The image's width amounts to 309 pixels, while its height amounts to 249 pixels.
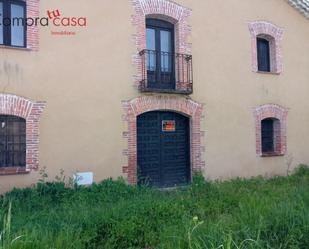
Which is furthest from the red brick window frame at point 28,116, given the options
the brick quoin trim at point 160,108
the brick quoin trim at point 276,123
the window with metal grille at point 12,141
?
the brick quoin trim at point 276,123

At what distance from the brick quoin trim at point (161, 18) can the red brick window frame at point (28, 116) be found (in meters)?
2.83

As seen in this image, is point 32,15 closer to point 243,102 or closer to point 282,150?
point 243,102

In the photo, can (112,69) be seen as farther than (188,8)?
No

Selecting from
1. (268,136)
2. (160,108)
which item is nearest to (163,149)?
(160,108)

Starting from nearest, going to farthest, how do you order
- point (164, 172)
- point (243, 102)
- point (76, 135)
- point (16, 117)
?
point (16, 117) → point (76, 135) → point (164, 172) → point (243, 102)

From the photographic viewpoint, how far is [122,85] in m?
9.29

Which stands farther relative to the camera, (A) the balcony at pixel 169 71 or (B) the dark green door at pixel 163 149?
(A) the balcony at pixel 169 71

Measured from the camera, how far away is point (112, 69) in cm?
916

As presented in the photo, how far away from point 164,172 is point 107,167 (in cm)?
192

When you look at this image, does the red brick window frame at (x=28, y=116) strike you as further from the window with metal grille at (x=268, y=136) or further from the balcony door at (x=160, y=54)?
the window with metal grille at (x=268, y=136)

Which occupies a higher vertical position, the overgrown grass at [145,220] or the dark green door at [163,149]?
the dark green door at [163,149]

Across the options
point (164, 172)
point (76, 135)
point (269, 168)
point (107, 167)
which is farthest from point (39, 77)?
point (269, 168)

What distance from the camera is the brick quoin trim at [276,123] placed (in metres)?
11.9

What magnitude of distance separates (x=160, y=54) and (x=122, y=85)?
1729mm
